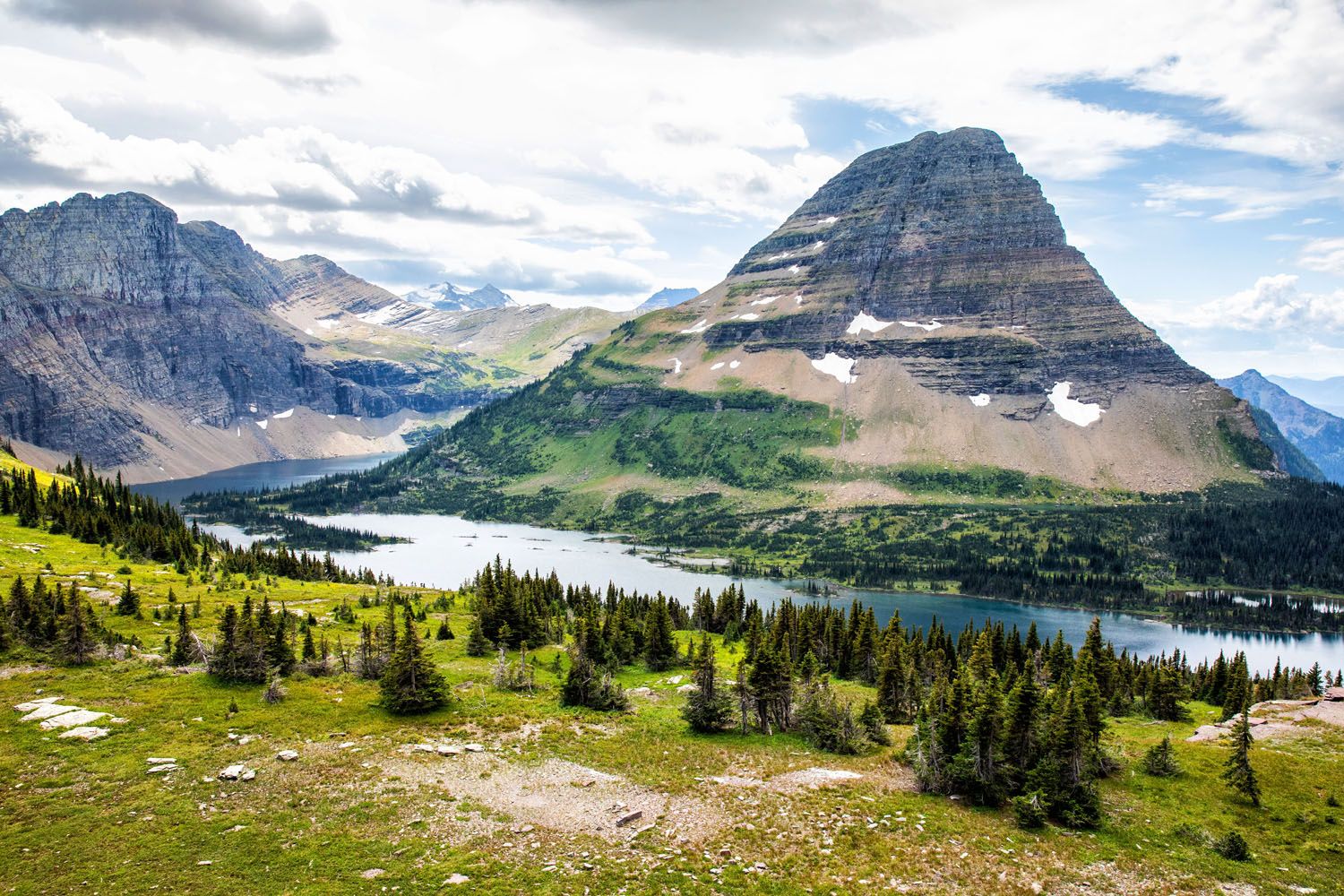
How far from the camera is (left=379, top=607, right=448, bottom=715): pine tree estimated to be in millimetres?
48594

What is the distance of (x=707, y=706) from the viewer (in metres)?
52.0

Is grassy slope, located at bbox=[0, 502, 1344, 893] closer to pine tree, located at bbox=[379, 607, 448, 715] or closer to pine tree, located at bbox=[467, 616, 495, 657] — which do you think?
pine tree, located at bbox=[379, 607, 448, 715]

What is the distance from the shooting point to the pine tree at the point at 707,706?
52.0 m

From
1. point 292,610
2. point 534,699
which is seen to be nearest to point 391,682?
point 534,699

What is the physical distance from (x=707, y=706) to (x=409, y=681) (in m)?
19.3

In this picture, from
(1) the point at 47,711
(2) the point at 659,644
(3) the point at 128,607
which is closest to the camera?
(1) the point at 47,711

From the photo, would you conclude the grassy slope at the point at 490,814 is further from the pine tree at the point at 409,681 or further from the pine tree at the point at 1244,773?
the pine tree at the point at 409,681

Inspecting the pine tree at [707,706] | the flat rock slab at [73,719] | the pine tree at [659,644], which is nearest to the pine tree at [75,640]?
the flat rock slab at [73,719]

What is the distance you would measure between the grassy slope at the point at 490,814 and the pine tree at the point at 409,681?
1153 mm

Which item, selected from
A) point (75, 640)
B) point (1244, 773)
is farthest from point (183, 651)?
point (1244, 773)

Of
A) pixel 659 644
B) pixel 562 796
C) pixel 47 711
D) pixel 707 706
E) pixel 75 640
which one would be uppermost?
pixel 75 640

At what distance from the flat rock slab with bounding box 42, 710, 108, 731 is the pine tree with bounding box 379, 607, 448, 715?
48.3ft

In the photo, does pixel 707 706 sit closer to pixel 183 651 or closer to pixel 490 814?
pixel 490 814

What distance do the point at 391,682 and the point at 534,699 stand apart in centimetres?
1082
